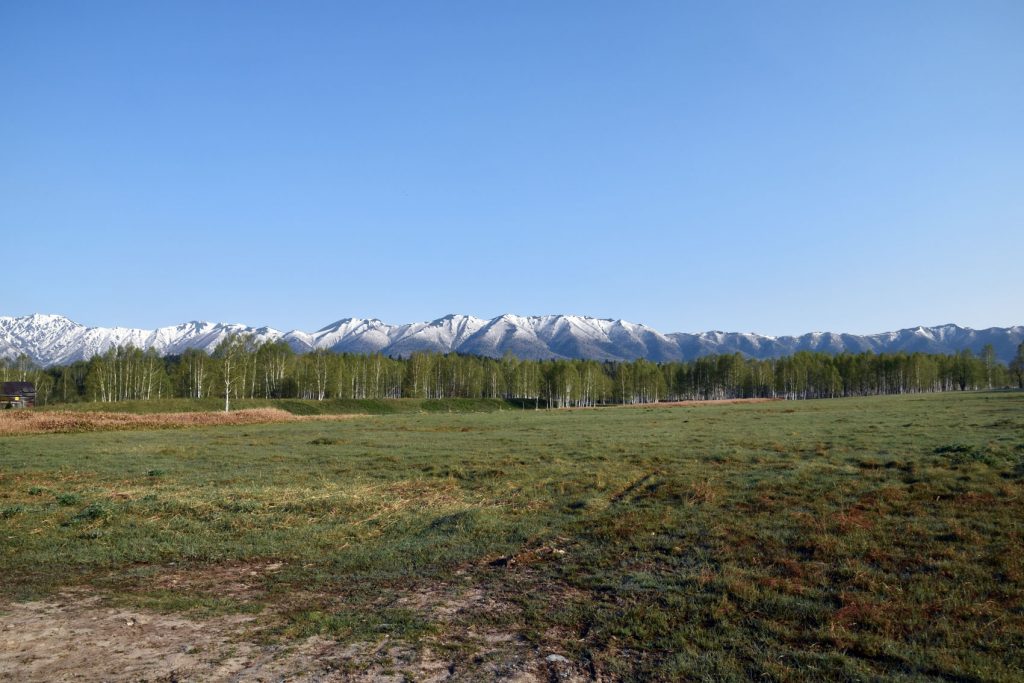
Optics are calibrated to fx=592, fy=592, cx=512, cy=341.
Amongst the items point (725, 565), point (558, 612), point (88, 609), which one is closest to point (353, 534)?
point (88, 609)

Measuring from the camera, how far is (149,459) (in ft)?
104

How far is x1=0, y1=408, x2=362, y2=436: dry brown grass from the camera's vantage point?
51750 mm

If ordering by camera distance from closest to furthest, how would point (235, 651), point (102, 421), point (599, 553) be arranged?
point (235, 651), point (599, 553), point (102, 421)

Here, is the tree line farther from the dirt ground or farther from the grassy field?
the dirt ground

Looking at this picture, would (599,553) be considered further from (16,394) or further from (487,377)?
(487,377)

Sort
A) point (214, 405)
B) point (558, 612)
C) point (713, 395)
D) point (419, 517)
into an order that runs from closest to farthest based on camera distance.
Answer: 1. point (558, 612)
2. point (419, 517)
3. point (214, 405)
4. point (713, 395)

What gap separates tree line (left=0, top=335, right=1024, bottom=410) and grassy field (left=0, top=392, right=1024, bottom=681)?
4198 inches

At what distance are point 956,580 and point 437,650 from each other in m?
9.48

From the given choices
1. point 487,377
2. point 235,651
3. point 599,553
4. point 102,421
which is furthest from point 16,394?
point 599,553

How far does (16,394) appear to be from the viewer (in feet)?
382

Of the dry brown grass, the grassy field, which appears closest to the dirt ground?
the grassy field

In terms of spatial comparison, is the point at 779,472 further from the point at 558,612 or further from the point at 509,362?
the point at 509,362

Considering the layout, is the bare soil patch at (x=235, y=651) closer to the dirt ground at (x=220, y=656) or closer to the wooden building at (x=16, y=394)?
the dirt ground at (x=220, y=656)

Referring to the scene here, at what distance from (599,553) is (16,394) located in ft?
470
